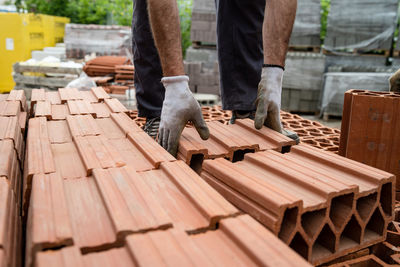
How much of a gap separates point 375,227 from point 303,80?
530cm

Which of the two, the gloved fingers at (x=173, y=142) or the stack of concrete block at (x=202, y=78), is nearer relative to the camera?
the gloved fingers at (x=173, y=142)

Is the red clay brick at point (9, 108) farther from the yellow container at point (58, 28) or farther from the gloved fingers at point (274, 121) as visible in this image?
the yellow container at point (58, 28)

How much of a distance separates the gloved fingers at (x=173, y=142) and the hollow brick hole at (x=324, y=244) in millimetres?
810

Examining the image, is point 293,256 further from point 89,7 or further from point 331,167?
point 89,7

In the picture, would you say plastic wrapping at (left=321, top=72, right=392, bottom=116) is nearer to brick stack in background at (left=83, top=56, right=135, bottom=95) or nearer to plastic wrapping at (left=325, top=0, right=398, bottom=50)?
plastic wrapping at (left=325, top=0, right=398, bottom=50)

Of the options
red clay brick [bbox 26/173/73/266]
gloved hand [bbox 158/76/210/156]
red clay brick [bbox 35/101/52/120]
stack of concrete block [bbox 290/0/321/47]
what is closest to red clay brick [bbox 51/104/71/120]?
red clay brick [bbox 35/101/52/120]

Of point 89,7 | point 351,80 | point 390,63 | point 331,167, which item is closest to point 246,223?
point 331,167

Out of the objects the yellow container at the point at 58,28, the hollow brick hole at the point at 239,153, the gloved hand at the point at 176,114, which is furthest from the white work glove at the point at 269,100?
the yellow container at the point at 58,28

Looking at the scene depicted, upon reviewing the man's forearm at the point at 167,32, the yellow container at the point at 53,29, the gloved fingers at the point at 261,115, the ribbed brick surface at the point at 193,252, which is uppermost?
the yellow container at the point at 53,29

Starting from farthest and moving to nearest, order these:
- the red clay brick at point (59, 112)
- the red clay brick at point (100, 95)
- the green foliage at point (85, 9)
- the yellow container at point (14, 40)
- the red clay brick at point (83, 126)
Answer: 1. the green foliage at point (85, 9)
2. the yellow container at point (14, 40)
3. the red clay brick at point (100, 95)
4. the red clay brick at point (59, 112)
5. the red clay brick at point (83, 126)

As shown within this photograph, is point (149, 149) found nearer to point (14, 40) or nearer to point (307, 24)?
point (307, 24)

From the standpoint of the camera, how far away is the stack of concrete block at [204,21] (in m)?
Answer: 6.75

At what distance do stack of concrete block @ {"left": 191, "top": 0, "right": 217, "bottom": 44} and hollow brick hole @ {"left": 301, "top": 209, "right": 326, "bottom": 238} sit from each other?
5.80 metres

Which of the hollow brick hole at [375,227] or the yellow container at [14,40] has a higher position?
the yellow container at [14,40]
